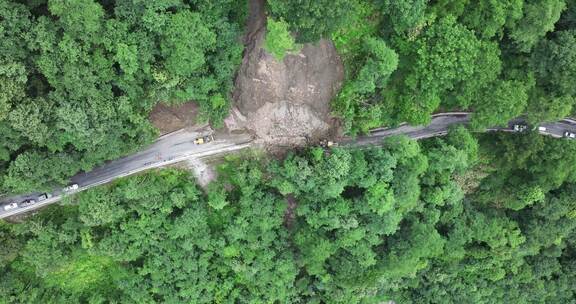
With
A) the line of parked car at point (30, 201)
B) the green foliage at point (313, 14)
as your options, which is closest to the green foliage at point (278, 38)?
the green foliage at point (313, 14)

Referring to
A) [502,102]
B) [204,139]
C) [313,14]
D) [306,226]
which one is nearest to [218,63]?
[204,139]

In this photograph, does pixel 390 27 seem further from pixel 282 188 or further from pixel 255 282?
pixel 255 282

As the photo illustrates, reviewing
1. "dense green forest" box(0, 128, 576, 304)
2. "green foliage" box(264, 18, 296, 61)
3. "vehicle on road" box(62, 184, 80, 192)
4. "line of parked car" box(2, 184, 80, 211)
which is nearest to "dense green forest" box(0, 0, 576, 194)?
"green foliage" box(264, 18, 296, 61)

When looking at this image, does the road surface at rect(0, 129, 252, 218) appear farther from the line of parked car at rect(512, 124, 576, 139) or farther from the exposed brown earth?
the line of parked car at rect(512, 124, 576, 139)

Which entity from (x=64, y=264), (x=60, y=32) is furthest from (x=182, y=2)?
(x=64, y=264)

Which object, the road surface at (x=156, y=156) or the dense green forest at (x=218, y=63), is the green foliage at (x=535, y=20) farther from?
the road surface at (x=156, y=156)
